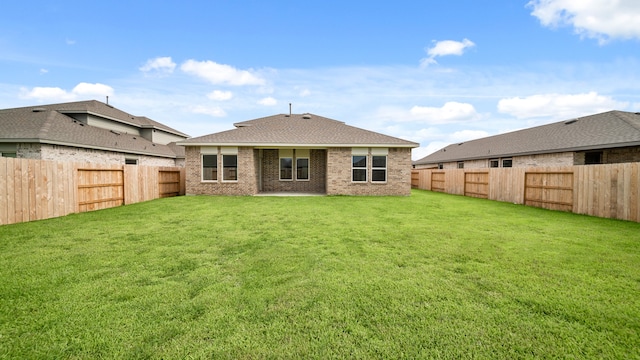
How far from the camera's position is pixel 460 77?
1602 cm

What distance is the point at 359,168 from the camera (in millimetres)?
15570

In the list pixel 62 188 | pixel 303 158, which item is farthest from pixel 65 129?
pixel 303 158

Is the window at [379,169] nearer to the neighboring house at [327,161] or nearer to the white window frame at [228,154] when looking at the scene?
the neighboring house at [327,161]

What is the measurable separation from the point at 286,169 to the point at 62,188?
11.3 m

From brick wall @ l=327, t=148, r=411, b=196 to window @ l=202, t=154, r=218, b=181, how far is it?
6.65 meters

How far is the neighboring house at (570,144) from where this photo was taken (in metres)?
14.0

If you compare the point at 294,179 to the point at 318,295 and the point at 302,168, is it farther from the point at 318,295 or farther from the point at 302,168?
the point at 318,295

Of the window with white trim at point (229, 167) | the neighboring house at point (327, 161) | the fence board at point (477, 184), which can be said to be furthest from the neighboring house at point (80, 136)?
the fence board at point (477, 184)

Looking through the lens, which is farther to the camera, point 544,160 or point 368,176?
point 544,160

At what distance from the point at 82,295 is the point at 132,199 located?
10.4 metres

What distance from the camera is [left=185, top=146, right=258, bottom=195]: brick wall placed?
594 inches

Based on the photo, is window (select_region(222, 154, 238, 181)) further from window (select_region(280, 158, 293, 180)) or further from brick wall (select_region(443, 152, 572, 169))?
brick wall (select_region(443, 152, 572, 169))

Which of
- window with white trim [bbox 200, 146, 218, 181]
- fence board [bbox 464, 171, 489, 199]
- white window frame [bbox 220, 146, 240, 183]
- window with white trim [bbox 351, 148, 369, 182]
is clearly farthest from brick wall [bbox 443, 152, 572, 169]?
window with white trim [bbox 200, 146, 218, 181]

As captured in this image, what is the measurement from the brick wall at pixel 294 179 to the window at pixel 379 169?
3728mm
